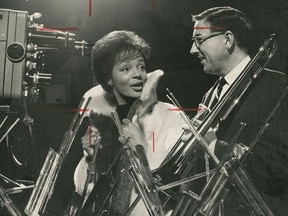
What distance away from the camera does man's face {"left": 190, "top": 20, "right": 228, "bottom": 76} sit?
4.02 ft

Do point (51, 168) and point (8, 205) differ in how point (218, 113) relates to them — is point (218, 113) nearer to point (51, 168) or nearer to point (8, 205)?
point (51, 168)

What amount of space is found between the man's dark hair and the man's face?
16 millimetres

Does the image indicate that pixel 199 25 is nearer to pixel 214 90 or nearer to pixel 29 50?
pixel 214 90

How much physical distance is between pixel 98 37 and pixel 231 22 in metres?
0.40

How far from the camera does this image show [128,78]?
1.32m

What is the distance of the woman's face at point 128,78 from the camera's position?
131cm

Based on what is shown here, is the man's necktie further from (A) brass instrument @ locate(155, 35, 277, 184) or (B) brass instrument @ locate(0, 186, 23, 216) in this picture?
(B) brass instrument @ locate(0, 186, 23, 216)

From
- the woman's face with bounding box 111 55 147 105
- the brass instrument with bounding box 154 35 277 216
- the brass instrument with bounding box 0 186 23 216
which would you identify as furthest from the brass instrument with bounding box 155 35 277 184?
the brass instrument with bounding box 0 186 23 216

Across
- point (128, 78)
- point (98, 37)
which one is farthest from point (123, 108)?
point (98, 37)

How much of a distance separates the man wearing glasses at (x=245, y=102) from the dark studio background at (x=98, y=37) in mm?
40

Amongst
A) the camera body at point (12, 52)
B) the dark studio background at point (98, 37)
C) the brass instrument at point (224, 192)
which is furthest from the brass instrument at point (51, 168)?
the brass instrument at point (224, 192)

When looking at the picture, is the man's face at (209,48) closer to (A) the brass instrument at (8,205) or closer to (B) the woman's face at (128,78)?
(B) the woman's face at (128,78)

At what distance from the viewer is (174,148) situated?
1224 millimetres

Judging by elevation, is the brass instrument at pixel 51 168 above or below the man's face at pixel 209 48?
below
